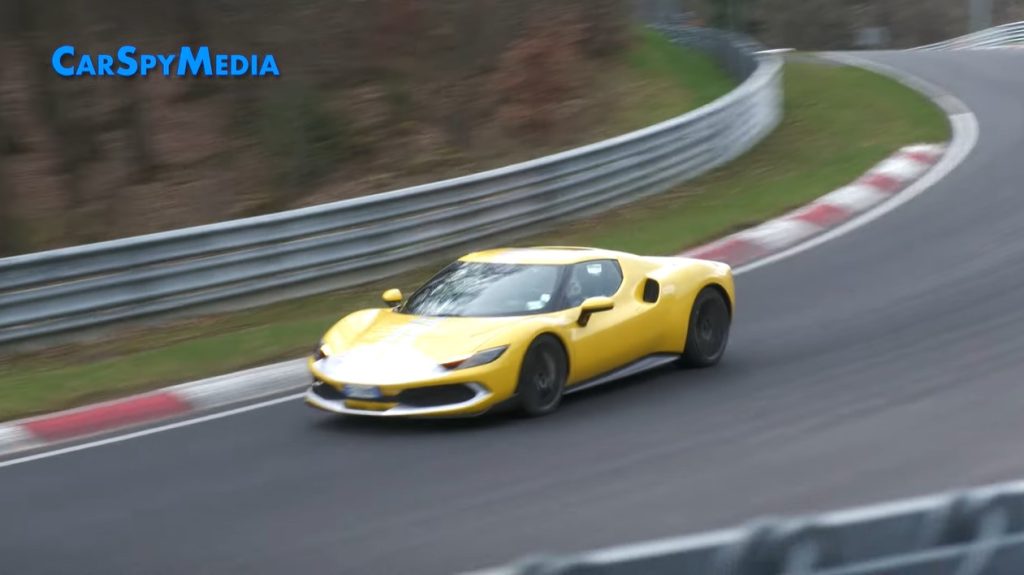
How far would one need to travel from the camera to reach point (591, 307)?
32.8ft

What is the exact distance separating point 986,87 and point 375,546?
23.9m

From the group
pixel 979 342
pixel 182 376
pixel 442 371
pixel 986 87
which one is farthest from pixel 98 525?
pixel 986 87

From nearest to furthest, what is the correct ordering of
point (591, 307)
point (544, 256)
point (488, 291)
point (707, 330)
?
1. point (591, 307)
2. point (488, 291)
3. point (544, 256)
4. point (707, 330)

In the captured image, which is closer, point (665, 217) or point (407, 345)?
point (407, 345)

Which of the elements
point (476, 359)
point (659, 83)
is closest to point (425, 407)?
point (476, 359)

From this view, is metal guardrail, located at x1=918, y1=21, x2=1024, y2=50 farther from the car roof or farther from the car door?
the car door

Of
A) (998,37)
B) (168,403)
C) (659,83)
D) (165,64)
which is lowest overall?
(998,37)

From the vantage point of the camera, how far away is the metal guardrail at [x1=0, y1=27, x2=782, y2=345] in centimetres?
1330

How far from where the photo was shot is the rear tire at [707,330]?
11086mm

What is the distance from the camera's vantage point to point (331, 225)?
15.0m

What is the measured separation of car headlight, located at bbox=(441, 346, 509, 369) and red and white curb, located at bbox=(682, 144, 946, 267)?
624cm

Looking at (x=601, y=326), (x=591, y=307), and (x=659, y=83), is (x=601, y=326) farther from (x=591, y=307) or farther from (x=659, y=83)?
(x=659, y=83)

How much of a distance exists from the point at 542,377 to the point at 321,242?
566 centimetres

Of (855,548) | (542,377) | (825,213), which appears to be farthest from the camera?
(825,213)
